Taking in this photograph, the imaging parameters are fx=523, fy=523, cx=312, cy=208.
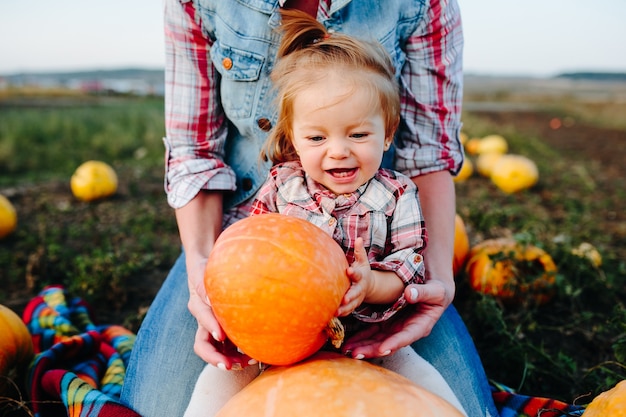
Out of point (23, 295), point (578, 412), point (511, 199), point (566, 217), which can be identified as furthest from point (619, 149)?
point (23, 295)

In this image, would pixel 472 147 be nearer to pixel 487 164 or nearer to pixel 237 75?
pixel 487 164

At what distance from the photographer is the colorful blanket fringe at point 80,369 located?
1.92 m

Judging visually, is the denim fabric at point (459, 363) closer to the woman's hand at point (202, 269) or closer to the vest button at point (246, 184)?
the woman's hand at point (202, 269)

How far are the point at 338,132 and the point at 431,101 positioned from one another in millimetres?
711

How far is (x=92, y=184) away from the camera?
19.5 ft

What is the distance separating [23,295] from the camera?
11.5 ft

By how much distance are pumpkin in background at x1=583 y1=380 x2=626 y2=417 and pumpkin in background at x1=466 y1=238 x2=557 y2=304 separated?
4.77ft

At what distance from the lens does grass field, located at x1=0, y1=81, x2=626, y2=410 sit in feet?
8.49

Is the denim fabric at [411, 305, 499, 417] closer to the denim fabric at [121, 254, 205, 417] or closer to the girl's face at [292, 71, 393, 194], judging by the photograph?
the girl's face at [292, 71, 393, 194]

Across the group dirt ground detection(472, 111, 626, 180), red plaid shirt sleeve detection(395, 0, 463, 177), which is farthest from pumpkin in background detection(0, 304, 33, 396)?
dirt ground detection(472, 111, 626, 180)

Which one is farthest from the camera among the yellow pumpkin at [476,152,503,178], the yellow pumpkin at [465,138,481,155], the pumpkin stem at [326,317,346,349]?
the yellow pumpkin at [465,138,481,155]

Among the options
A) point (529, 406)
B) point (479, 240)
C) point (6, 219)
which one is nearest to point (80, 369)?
point (529, 406)

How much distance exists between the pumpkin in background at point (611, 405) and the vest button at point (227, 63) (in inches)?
69.3

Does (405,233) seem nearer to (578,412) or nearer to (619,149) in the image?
(578,412)
